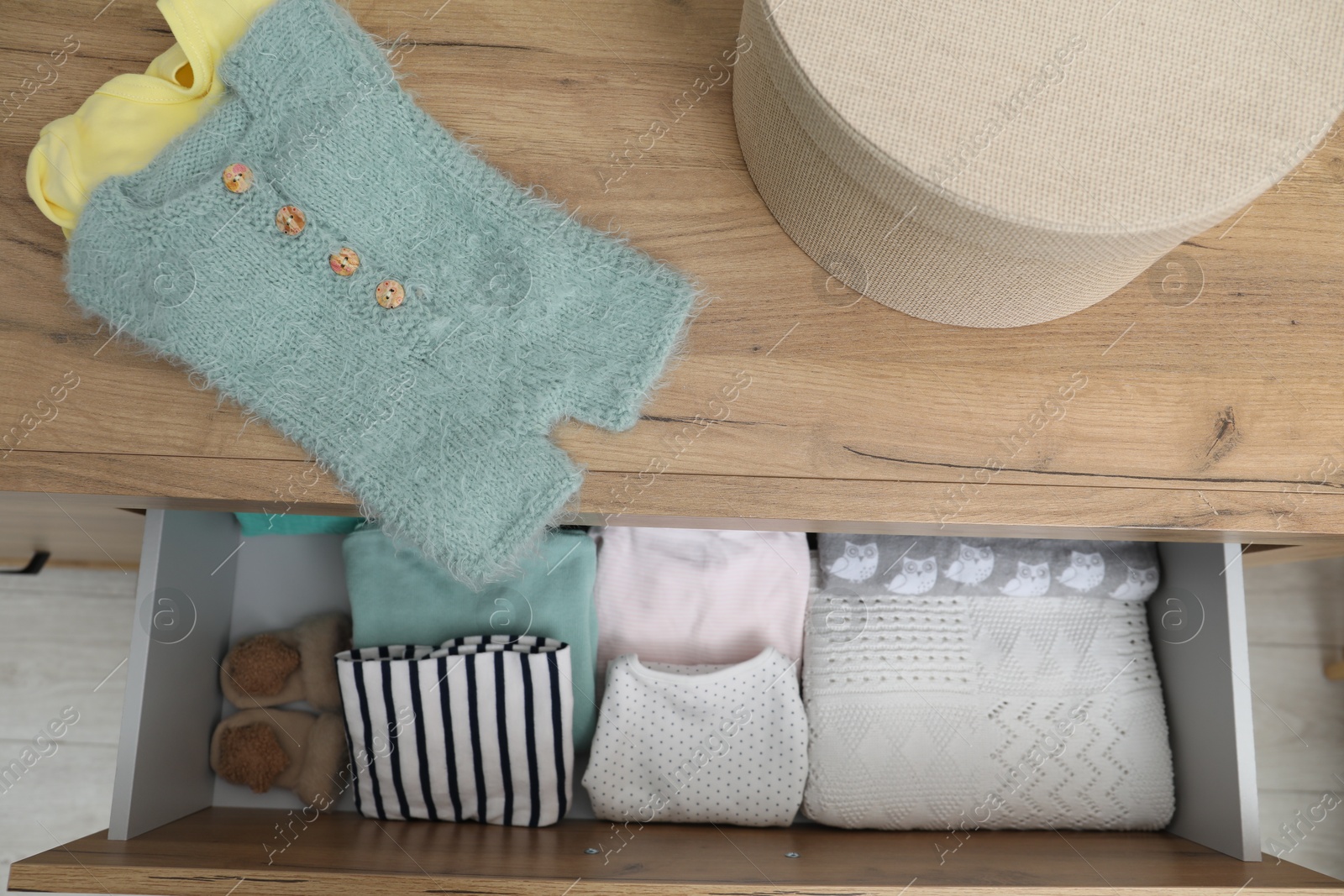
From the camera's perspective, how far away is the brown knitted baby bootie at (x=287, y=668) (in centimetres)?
97

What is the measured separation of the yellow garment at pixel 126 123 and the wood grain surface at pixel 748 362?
71mm

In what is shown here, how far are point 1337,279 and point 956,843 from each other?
2.15 ft

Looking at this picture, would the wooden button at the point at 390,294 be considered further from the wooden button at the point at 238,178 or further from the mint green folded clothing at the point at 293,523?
the mint green folded clothing at the point at 293,523

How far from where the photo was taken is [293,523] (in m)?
0.98

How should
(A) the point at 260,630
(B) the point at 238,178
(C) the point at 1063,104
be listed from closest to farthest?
(C) the point at 1063,104, (B) the point at 238,178, (A) the point at 260,630

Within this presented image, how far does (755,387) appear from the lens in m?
0.66

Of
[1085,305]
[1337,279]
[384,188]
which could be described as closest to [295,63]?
[384,188]

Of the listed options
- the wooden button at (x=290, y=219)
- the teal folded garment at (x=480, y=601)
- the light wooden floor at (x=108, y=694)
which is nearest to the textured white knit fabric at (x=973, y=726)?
the teal folded garment at (x=480, y=601)

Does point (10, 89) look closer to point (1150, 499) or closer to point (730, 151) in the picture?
point (730, 151)

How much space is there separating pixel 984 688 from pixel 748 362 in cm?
53

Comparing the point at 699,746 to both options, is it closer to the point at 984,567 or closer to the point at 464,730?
the point at 464,730

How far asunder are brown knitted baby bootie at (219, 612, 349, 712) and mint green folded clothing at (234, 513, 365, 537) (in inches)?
4.4

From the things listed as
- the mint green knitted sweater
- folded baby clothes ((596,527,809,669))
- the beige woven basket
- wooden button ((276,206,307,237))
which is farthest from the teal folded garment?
the beige woven basket

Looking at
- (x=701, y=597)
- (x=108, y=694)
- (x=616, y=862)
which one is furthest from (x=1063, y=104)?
(x=108, y=694)
